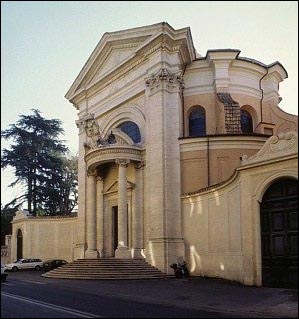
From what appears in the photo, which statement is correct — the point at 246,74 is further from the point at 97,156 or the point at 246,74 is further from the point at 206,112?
the point at 97,156

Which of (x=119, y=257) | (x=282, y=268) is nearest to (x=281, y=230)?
(x=282, y=268)

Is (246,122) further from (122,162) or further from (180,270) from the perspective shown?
(180,270)

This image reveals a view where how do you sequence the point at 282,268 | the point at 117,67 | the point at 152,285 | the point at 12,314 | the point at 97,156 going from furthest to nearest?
the point at 117,67 < the point at 97,156 < the point at 152,285 < the point at 282,268 < the point at 12,314

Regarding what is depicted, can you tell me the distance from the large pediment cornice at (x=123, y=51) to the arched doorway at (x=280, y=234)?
13.3 m

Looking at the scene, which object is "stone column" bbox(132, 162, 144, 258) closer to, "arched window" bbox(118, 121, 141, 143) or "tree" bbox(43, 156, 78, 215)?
"arched window" bbox(118, 121, 141, 143)

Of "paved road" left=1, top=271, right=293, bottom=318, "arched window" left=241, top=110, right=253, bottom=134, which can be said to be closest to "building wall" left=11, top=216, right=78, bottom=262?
"arched window" left=241, top=110, right=253, bottom=134

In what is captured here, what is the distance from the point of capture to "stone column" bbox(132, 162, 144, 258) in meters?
30.0

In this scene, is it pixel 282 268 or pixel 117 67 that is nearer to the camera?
pixel 282 268

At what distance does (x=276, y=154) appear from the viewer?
1845 cm

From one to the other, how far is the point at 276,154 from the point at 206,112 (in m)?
12.4

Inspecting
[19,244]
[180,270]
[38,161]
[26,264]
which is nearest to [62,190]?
[38,161]

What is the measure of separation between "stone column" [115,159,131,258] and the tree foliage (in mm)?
21894

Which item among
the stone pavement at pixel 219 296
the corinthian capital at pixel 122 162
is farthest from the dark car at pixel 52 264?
the stone pavement at pixel 219 296

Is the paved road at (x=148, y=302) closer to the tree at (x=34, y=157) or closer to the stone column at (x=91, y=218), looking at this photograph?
the stone column at (x=91, y=218)
